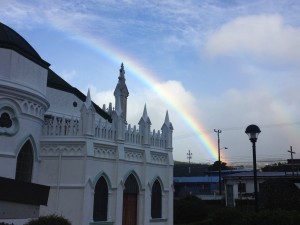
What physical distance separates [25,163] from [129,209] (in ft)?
21.6

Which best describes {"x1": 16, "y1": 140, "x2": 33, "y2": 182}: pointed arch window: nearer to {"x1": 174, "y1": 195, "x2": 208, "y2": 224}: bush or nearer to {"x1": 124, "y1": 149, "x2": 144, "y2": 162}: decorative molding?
{"x1": 124, "y1": 149, "x2": 144, "y2": 162}: decorative molding

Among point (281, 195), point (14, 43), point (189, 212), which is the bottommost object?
point (189, 212)

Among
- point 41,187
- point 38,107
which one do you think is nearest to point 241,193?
point 38,107

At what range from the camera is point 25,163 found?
19.1 metres

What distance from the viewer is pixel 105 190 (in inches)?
826

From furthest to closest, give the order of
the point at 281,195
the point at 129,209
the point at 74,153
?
the point at 281,195 < the point at 129,209 < the point at 74,153

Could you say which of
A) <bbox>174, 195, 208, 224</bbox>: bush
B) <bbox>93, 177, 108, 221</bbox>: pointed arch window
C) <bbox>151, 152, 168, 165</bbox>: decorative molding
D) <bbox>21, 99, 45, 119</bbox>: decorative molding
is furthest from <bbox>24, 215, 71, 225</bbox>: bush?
<bbox>174, 195, 208, 224</bbox>: bush

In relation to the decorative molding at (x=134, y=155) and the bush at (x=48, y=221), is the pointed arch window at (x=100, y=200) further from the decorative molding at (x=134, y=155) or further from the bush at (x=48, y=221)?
the bush at (x=48, y=221)

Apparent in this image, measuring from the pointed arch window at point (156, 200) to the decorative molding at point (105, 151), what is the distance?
4.19 meters

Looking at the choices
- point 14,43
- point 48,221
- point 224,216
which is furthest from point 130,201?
point 14,43

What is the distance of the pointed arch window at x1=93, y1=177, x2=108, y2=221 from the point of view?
2038 centimetres

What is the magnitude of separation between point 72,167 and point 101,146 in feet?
6.18

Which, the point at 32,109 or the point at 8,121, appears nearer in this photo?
the point at 8,121

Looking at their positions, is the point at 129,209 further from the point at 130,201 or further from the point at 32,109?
the point at 32,109
